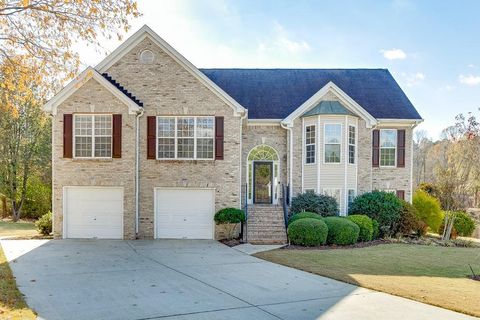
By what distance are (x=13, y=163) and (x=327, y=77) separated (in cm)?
2305

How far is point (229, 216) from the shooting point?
18.4 meters

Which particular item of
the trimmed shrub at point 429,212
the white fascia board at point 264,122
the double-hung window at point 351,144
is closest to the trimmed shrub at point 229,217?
the white fascia board at point 264,122

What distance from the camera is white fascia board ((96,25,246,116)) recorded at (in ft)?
63.0

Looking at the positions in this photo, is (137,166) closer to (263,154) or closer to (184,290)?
(263,154)

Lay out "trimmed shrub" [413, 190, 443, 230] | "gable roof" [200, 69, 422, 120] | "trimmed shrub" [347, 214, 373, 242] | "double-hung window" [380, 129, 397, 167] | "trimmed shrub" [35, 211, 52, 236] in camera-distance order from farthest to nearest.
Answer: "trimmed shrub" [413, 190, 443, 230], "gable roof" [200, 69, 422, 120], "double-hung window" [380, 129, 397, 167], "trimmed shrub" [35, 211, 52, 236], "trimmed shrub" [347, 214, 373, 242]

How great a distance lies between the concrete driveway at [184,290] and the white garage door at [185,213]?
423 centimetres

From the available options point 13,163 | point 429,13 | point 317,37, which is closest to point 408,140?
point 429,13

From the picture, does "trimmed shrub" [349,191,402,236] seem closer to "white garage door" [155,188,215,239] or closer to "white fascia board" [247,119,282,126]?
"white fascia board" [247,119,282,126]

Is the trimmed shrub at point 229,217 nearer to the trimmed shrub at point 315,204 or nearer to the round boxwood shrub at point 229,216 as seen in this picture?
the round boxwood shrub at point 229,216

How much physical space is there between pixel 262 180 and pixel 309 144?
3.02m

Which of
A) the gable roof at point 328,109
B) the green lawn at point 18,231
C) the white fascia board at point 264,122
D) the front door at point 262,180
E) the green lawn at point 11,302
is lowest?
the green lawn at point 18,231

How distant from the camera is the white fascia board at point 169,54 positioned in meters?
19.2

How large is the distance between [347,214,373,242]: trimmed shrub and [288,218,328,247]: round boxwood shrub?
7.32 ft

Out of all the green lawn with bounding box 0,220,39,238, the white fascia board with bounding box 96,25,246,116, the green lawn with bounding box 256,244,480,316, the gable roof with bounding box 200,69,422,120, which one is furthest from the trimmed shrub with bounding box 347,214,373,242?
the green lawn with bounding box 0,220,39,238
